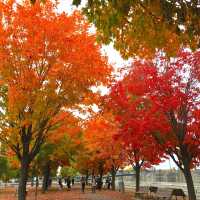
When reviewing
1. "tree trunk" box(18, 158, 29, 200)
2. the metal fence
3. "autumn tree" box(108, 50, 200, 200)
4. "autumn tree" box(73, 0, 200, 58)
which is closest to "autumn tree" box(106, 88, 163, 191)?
"autumn tree" box(108, 50, 200, 200)

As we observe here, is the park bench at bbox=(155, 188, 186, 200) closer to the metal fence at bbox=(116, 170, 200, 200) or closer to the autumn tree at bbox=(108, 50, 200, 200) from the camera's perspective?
the autumn tree at bbox=(108, 50, 200, 200)

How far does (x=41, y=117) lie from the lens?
59.0 feet

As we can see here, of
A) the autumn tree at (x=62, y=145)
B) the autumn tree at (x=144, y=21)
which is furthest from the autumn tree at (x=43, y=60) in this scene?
the autumn tree at (x=144, y=21)

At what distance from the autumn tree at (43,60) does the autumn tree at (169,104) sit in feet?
12.1

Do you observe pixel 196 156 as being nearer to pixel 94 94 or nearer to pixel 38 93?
pixel 94 94

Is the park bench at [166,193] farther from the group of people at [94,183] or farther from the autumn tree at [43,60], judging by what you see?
the group of people at [94,183]

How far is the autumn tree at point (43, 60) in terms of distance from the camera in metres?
16.9

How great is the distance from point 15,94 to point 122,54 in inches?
338

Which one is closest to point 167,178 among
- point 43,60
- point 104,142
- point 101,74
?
point 104,142

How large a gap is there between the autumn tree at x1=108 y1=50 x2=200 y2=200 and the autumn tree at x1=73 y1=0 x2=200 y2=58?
1181 cm

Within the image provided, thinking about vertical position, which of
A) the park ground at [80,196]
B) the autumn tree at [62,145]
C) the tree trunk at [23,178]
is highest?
the autumn tree at [62,145]

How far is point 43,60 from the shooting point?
17250 millimetres

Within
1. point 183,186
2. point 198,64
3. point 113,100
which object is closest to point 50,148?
point 183,186

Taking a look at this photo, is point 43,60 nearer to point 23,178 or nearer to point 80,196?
point 23,178
